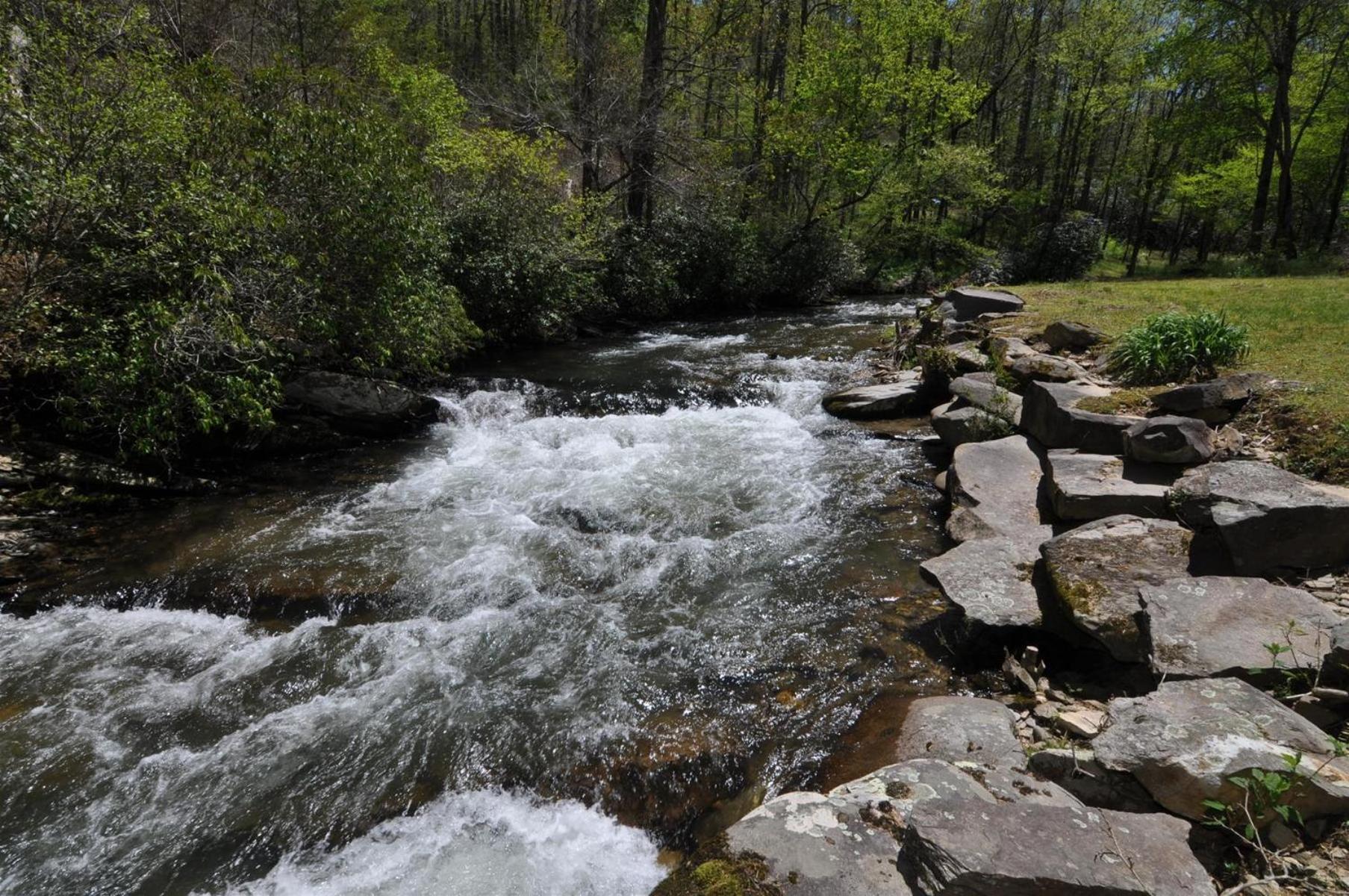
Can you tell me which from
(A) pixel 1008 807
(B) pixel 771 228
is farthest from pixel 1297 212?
(A) pixel 1008 807

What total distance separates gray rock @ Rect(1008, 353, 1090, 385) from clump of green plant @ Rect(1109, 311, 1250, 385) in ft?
1.91

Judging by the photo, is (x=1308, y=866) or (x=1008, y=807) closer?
(x=1308, y=866)

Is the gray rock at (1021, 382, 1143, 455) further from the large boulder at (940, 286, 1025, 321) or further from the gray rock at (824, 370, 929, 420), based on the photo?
the large boulder at (940, 286, 1025, 321)

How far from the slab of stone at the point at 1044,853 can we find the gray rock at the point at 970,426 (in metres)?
5.84

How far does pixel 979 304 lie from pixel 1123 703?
36.1 ft

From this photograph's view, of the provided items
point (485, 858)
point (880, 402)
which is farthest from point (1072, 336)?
point (485, 858)

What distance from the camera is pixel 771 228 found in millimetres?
23031

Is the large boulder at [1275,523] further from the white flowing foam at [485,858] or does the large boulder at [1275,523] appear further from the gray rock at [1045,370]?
the white flowing foam at [485,858]

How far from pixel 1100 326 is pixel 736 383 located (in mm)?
5678

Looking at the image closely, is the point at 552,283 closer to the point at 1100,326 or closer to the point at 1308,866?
the point at 1100,326

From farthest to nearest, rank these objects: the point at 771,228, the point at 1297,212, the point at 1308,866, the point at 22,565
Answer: the point at 1297,212, the point at 771,228, the point at 22,565, the point at 1308,866

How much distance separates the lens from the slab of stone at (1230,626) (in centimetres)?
343

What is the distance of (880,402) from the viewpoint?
10453 mm

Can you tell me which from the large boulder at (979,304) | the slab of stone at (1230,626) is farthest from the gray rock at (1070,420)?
the large boulder at (979,304)
